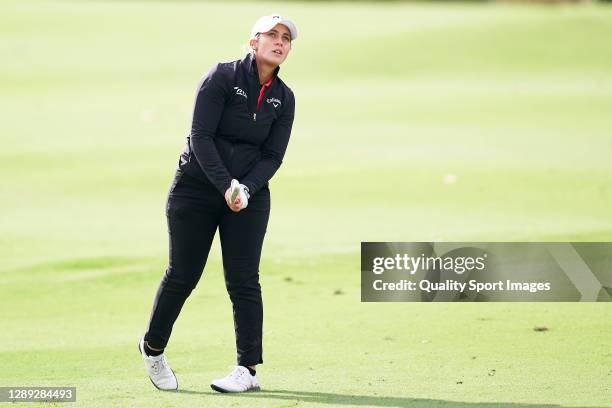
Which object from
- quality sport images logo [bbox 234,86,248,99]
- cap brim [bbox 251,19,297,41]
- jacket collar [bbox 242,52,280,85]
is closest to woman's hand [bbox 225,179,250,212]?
quality sport images logo [bbox 234,86,248,99]

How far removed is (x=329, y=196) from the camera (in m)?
16.9

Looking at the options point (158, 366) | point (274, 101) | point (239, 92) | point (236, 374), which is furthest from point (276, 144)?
point (158, 366)

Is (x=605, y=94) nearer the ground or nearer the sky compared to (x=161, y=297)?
nearer the sky

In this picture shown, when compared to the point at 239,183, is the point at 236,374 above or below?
below

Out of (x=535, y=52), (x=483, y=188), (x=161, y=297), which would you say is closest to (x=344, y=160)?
(x=483, y=188)

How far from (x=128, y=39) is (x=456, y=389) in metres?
34.2

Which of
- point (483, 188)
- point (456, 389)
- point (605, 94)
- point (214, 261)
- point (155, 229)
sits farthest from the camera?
point (605, 94)

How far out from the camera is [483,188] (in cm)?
1697

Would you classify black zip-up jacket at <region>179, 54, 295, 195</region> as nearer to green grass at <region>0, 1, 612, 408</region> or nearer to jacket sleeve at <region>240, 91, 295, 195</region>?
jacket sleeve at <region>240, 91, 295, 195</region>

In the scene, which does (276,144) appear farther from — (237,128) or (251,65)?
(251,65)

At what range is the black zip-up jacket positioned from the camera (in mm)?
6836

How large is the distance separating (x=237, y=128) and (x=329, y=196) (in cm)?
993

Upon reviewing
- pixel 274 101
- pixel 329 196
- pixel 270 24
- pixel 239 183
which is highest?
pixel 270 24

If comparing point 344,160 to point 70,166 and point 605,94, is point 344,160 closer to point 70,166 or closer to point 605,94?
point 70,166
